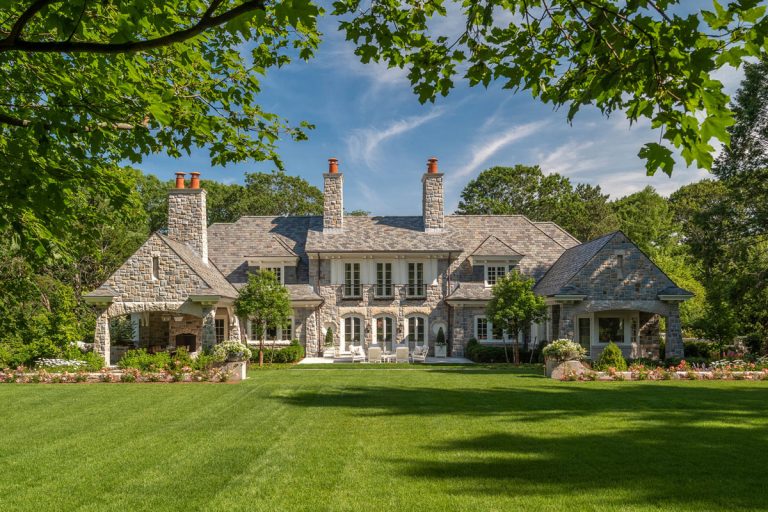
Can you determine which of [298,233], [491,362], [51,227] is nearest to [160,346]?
[298,233]

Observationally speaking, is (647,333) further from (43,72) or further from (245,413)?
(43,72)

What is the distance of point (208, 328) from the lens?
2198 centimetres

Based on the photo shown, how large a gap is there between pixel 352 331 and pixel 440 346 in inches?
176

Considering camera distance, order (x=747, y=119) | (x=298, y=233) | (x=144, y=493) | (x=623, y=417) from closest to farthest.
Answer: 1. (x=144, y=493)
2. (x=623, y=417)
3. (x=747, y=119)
4. (x=298, y=233)

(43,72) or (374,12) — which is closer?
(374,12)

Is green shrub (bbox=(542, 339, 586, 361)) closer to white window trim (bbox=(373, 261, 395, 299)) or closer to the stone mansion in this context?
the stone mansion

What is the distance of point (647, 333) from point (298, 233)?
17991 mm

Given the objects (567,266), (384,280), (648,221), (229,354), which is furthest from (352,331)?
(648,221)

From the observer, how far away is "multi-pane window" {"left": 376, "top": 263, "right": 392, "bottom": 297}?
2867 cm

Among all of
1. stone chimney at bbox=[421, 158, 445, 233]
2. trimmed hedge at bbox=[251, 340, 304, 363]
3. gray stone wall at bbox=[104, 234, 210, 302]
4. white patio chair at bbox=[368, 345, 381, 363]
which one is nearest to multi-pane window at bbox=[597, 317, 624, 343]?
stone chimney at bbox=[421, 158, 445, 233]

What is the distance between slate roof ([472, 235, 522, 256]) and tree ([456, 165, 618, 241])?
18.9 m

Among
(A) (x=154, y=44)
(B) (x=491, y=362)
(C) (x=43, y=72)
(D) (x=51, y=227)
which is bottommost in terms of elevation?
(B) (x=491, y=362)

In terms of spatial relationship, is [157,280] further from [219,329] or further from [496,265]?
[496,265]

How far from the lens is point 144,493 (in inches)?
247
